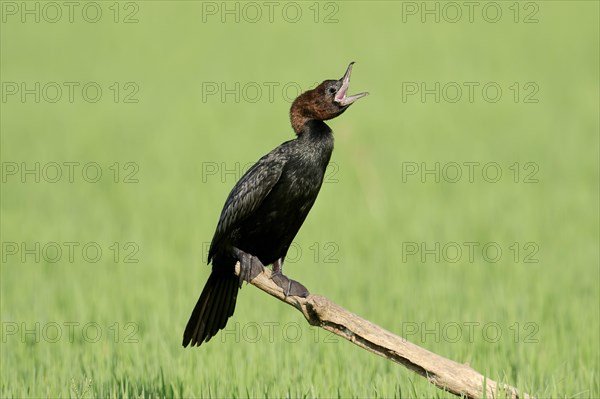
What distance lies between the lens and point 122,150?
15.3m

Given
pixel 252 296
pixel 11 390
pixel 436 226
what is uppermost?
pixel 436 226

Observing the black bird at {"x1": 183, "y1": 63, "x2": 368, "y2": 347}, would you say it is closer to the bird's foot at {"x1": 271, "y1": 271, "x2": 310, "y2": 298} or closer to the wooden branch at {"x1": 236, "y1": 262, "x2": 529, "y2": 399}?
the bird's foot at {"x1": 271, "y1": 271, "x2": 310, "y2": 298}

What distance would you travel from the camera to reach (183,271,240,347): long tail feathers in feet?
16.3

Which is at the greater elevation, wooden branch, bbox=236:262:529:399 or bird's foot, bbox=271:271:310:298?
bird's foot, bbox=271:271:310:298

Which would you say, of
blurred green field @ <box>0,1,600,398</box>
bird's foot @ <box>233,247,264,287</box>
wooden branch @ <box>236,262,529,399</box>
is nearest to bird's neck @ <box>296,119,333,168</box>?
bird's foot @ <box>233,247,264,287</box>

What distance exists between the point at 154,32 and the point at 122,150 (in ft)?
33.8

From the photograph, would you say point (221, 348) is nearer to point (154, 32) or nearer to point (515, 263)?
point (515, 263)

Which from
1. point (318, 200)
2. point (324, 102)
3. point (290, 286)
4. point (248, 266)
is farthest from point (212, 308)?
point (318, 200)

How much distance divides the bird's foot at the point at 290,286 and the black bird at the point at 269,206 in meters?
0.03

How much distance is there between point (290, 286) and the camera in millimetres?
4578

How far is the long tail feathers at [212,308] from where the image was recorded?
16.3 ft

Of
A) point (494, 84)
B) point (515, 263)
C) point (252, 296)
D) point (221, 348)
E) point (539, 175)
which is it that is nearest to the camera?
point (221, 348)

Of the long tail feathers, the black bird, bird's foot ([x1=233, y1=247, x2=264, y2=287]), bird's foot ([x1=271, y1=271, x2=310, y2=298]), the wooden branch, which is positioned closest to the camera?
the wooden branch

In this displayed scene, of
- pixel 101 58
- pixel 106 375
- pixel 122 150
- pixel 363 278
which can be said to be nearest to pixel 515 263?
pixel 363 278
